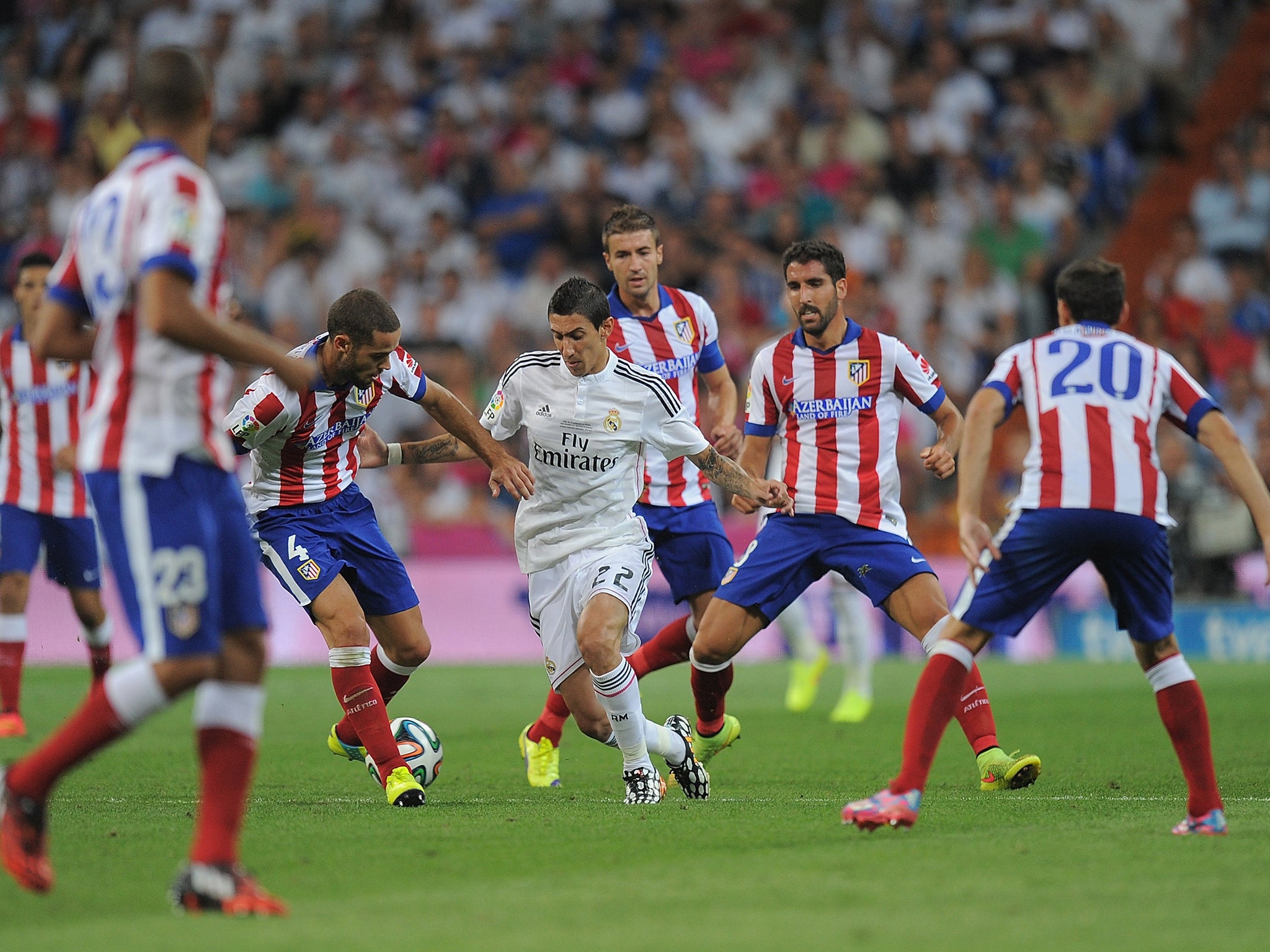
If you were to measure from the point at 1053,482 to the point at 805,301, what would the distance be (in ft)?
7.34

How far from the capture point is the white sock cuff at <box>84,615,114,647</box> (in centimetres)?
1004

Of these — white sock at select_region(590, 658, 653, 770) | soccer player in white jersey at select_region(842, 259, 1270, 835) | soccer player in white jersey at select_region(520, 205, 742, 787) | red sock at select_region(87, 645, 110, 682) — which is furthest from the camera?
red sock at select_region(87, 645, 110, 682)

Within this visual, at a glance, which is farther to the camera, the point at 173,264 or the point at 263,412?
the point at 263,412

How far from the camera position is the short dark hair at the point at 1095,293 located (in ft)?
19.1

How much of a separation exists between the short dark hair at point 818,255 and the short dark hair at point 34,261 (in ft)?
16.0

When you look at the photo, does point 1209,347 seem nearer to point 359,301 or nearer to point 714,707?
point 714,707

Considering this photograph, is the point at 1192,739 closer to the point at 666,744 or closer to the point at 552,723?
the point at 666,744

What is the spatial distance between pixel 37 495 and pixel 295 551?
3.73 m

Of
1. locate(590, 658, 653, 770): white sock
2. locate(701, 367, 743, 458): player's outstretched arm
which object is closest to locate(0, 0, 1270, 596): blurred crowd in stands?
locate(701, 367, 743, 458): player's outstretched arm

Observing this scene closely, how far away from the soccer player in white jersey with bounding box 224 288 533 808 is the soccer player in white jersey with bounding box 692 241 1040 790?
1315mm

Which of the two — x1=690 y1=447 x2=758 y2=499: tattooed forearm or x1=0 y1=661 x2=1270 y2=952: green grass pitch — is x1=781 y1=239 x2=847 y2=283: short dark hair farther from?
x1=0 y1=661 x2=1270 y2=952: green grass pitch

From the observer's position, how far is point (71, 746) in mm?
4445

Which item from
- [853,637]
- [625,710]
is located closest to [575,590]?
[625,710]

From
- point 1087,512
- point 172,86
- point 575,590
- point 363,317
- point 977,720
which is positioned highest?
point 172,86
